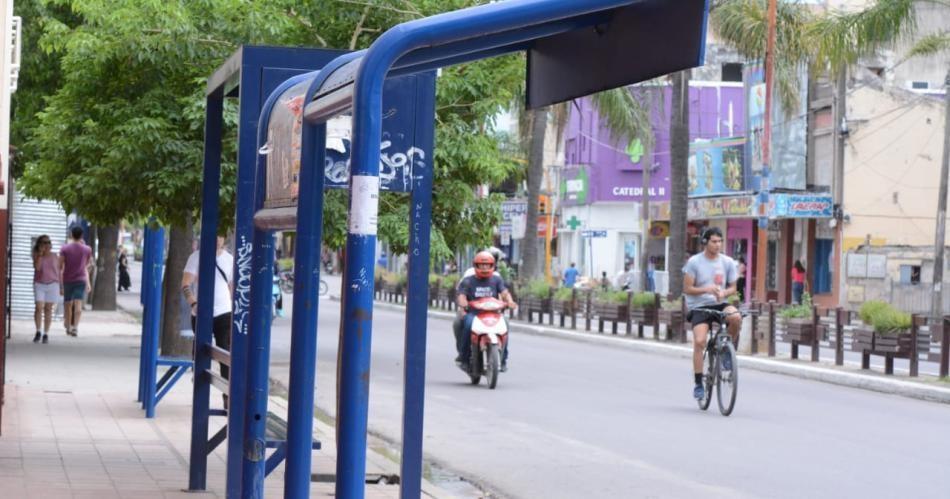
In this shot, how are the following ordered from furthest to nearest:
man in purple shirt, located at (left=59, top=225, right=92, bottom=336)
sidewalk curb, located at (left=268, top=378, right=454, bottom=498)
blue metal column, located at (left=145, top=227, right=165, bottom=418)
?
1. man in purple shirt, located at (left=59, top=225, right=92, bottom=336)
2. blue metal column, located at (left=145, top=227, right=165, bottom=418)
3. sidewalk curb, located at (left=268, top=378, right=454, bottom=498)

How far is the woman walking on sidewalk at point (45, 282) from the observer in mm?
23547

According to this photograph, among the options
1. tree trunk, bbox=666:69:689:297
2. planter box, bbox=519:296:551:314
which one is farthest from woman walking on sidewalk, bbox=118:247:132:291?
tree trunk, bbox=666:69:689:297

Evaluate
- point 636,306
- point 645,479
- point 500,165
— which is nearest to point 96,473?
point 645,479

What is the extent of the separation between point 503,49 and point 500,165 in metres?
12.4

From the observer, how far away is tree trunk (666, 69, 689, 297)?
32.7 meters

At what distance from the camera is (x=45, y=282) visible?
23578 mm

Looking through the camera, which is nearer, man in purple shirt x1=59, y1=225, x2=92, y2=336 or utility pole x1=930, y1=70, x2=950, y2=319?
man in purple shirt x1=59, y1=225, x2=92, y2=336

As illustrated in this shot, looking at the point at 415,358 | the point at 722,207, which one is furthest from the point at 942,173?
the point at 415,358

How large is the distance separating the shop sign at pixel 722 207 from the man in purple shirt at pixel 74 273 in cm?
2731

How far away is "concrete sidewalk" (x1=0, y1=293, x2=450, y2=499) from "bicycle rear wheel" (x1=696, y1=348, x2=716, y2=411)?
3.99 metres

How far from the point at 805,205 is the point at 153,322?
34.0 meters

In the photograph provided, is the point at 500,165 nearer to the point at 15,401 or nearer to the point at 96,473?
the point at 15,401

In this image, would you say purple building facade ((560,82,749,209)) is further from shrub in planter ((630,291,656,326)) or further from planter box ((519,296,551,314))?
shrub in planter ((630,291,656,326))

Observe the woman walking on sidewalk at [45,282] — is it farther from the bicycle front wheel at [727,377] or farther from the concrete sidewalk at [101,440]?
the bicycle front wheel at [727,377]
